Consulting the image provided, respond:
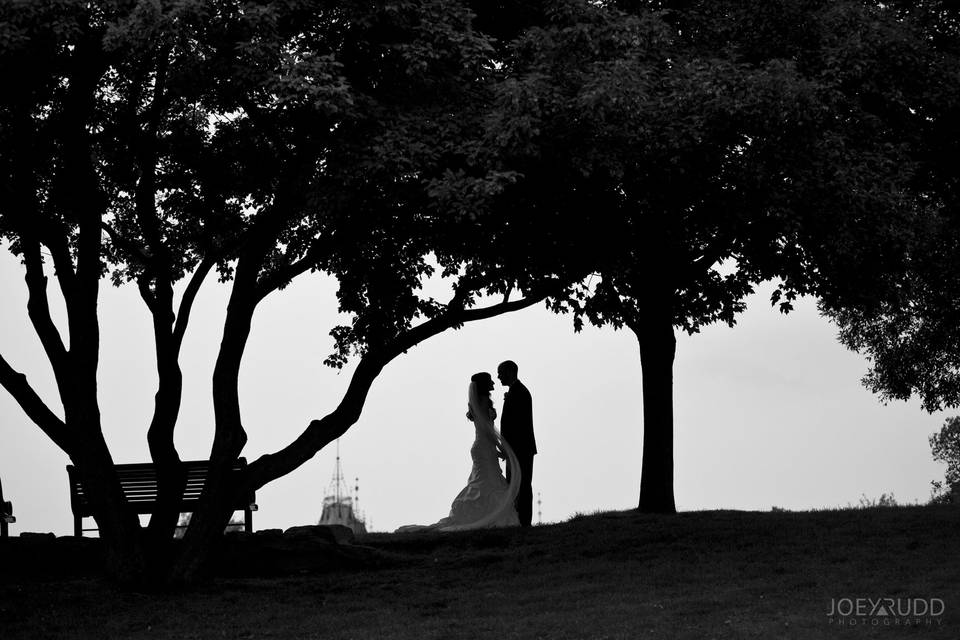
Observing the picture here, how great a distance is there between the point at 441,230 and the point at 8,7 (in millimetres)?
5691

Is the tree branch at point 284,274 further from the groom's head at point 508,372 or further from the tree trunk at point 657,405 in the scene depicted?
the tree trunk at point 657,405

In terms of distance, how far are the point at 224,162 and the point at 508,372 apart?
19.3 feet

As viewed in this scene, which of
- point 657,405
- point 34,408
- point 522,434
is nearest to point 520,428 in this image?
point 522,434

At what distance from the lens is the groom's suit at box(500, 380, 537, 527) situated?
20.7 m

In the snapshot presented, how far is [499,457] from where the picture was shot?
21.0 meters

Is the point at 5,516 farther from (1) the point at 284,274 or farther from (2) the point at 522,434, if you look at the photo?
(2) the point at 522,434

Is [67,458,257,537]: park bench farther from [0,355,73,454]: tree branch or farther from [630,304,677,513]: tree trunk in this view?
[630,304,677,513]: tree trunk

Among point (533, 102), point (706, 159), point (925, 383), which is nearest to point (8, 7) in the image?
point (533, 102)

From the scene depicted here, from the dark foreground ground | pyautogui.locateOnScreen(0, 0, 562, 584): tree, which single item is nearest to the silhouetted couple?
the dark foreground ground

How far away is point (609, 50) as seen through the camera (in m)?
14.2

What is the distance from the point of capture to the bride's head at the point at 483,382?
20828mm

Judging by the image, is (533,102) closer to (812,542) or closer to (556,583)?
(556,583)

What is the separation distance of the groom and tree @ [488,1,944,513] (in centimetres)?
299

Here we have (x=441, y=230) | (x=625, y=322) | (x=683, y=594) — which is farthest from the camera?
(x=625, y=322)
